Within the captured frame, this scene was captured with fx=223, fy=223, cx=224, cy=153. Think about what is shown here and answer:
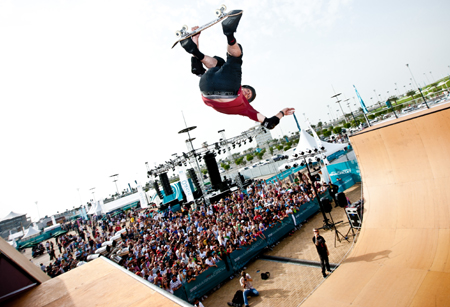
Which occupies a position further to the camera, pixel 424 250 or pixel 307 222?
pixel 307 222

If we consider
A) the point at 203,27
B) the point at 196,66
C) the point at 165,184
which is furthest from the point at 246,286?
the point at 165,184

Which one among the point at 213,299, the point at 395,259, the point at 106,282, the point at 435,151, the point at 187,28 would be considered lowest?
the point at 213,299

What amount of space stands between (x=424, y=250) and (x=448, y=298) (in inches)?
69.9

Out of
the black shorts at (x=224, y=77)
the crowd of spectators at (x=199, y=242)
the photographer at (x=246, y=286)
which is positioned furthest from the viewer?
the crowd of spectators at (x=199, y=242)

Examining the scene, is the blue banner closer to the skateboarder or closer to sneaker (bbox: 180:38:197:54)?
the skateboarder

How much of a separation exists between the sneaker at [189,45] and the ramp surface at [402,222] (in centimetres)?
590

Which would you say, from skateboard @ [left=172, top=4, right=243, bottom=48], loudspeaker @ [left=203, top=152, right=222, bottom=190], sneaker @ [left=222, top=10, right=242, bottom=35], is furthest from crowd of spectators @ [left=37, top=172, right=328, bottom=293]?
sneaker @ [left=222, top=10, right=242, bottom=35]

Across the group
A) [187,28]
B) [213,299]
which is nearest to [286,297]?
[213,299]

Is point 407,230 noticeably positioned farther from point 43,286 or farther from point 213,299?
point 43,286

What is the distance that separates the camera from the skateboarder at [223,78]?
14.6 ft

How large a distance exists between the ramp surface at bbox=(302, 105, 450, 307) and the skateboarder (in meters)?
3.99

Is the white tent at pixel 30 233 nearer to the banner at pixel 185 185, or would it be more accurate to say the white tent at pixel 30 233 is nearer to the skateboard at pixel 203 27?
the banner at pixel 185 185

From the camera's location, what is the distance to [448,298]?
12.1 feet

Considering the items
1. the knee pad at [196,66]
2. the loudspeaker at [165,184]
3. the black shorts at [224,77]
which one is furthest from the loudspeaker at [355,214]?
the loudspeaker at [165,184]
